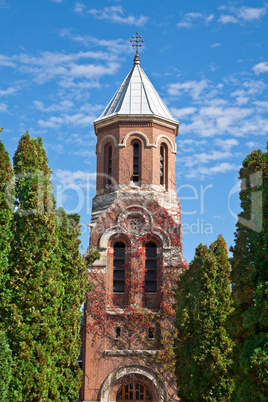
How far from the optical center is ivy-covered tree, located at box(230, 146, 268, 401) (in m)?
13.5

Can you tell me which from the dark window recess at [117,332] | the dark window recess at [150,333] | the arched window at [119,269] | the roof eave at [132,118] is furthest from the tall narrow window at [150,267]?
the roof eave at [132,118]

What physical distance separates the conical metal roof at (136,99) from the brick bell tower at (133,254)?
0.06 meters

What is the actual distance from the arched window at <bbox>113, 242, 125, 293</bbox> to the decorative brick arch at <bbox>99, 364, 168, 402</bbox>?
3.72 meters

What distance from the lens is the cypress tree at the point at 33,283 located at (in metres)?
15.1

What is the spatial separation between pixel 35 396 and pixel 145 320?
41.5 ft

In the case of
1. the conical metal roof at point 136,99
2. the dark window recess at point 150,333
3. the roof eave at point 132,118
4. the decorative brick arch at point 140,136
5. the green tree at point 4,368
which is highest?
the conical metal roof at point 136,99

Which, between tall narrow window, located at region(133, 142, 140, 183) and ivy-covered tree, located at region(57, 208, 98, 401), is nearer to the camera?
ivy-covered tree, located at region(57, 208, 98, 401)

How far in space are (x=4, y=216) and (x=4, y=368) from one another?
391cm

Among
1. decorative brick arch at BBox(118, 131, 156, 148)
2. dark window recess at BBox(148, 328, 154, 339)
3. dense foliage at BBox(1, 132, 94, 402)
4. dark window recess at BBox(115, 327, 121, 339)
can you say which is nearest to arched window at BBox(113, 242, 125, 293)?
dark window recess at BBox(115, 327, 121, 339)

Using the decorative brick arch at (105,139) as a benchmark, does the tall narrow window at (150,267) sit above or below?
below

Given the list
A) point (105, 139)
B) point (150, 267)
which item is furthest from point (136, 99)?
point (150, 267)

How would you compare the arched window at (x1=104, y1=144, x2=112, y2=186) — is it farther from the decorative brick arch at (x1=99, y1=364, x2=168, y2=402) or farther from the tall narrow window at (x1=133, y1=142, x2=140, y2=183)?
the decorative brick arch at (x1=99, y1=364, x2=168, y2=402)

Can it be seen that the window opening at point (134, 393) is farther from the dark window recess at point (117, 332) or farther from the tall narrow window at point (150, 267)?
the tall narrow window at point (150, 267)

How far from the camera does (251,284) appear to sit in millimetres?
14977
